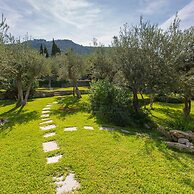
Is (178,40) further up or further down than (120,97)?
further up

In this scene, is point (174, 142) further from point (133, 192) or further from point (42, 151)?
point (42, 151)

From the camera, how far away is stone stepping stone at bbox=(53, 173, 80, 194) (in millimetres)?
3912

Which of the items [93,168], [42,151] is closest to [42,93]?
[42,151]

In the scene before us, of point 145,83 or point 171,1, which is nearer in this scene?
point 145,83

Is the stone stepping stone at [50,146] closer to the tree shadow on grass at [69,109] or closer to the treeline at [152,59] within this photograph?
the tree shadow on grass at [69,109]

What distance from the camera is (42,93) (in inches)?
941

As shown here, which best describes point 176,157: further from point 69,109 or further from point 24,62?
point 24,62

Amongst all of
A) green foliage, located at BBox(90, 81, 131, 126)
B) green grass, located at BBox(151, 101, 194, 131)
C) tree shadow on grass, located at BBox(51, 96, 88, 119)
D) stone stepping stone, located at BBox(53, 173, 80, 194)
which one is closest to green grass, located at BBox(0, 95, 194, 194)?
stone stepping stone, located at BBox(53, 173, 80, 194)

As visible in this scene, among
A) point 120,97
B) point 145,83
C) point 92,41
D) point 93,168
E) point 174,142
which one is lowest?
point 174,142

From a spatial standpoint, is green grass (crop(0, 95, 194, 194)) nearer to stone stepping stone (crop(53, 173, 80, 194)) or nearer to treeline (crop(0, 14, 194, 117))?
stone stepping stone (crop(53, 173, 80, 194))

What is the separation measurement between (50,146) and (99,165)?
7.07 ft

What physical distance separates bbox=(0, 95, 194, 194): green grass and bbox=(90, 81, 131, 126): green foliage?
2.76 meters

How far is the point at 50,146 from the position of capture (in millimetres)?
6312

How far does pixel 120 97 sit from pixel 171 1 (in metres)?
6.44
